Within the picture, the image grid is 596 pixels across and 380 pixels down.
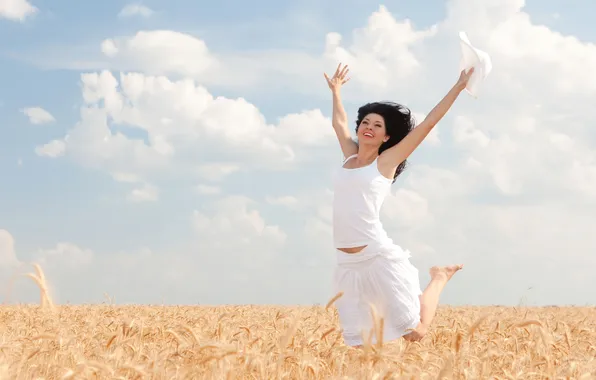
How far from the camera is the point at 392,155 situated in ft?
18.5

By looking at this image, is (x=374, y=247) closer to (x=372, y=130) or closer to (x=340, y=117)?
(x=372, y=130)

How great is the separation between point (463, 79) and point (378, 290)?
1830 mm

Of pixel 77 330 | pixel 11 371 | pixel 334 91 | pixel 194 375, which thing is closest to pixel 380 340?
pixel 194 375

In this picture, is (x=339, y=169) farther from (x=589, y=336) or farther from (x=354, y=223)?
(x=589, y=336)

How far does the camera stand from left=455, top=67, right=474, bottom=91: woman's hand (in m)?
5.66

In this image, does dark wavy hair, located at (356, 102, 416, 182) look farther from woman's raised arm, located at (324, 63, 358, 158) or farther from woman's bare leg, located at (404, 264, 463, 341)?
woman's bare leg, located at (404, 264, 463, 341)

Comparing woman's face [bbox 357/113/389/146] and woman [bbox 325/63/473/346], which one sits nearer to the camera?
woman [bbox 325/63/473/346]

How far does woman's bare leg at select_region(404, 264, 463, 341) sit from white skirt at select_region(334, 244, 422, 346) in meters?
0.12

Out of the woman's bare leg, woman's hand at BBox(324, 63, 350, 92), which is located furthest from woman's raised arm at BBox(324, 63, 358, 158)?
the woman's bare leg

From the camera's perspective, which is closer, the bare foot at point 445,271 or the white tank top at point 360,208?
the white tank top at point 360,208

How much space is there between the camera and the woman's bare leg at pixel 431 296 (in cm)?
584

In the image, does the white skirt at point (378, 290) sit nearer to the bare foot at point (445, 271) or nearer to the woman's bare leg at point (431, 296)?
the woman's bare leg at point (431, 296)

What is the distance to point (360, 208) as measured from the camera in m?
5.52

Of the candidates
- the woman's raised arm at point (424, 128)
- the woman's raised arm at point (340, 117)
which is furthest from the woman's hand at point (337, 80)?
the woman's raised arm at point (424, 128)
